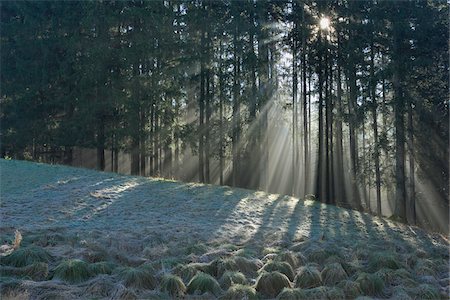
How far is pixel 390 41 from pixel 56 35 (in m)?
16.6

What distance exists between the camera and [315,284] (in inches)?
252

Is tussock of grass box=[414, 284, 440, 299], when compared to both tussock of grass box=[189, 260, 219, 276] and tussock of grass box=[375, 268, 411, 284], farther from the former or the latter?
tussock of grass box=[189, 260, 219, 276]

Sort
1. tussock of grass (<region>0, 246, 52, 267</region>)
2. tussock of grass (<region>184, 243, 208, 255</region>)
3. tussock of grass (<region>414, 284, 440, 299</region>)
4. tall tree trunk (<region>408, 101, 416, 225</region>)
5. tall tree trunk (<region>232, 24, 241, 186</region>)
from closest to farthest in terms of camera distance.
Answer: tussock of grass (<region>414, 284, 440, 299</region>) → tussock of grass (<region>0, 246, 52, 267</region>) → tussock of grass (<region>184, 243, 208, 255</region>) → tall tree trunk (<region>408, 101, 416, 225</region>) → tall tree trunk (<region>232, 24, 241, 186</region>)

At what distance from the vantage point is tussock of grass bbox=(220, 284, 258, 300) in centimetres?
573

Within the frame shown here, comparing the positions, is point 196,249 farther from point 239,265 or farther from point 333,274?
point 333,274

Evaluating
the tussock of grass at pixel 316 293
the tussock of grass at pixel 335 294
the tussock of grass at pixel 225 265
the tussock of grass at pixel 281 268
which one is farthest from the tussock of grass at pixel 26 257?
the tussock of grass at pixel 335 294

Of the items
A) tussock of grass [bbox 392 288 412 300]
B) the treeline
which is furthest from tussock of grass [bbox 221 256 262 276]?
the treeline

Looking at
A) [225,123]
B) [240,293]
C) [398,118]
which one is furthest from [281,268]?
[225,123]

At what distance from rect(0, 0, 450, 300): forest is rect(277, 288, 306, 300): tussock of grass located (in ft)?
5.99

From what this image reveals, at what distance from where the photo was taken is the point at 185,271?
654 cm

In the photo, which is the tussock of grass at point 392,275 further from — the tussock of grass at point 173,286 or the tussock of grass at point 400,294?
the tussock of grass at point 173,286

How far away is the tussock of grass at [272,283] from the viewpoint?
6.09m

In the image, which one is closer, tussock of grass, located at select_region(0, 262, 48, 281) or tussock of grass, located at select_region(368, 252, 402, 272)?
tussock of grass, located at select_region(0, 262, 48, 281)

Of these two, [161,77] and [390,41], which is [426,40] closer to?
[390,41]
